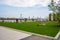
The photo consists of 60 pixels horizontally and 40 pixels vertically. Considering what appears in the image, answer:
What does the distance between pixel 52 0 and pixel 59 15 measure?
17.8ft

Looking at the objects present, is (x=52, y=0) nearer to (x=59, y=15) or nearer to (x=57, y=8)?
(x=57, y=8)

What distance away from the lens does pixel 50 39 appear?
31.1 ft

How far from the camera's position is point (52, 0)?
97.8ft

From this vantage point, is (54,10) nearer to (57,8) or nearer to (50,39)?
(57,8)

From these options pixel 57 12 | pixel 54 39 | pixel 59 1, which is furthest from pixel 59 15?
pixel 54 39

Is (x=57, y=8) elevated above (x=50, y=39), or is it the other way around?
(x=57, y=8)

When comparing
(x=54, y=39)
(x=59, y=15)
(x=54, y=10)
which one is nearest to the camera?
(x=54, y=39)

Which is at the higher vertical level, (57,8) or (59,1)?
(59,1)

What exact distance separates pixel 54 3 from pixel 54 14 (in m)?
3.11

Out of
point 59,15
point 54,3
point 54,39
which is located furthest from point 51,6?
point 54,39

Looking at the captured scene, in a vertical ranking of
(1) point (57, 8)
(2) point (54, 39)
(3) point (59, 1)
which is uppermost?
(3) point (59, 1)

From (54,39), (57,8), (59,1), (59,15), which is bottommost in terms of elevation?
(54,39)

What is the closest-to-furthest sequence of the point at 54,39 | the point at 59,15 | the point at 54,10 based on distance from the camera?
the point at 54,39 → the point at 59,15 → the point at 54,10

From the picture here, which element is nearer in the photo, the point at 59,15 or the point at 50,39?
the point at 50,39
